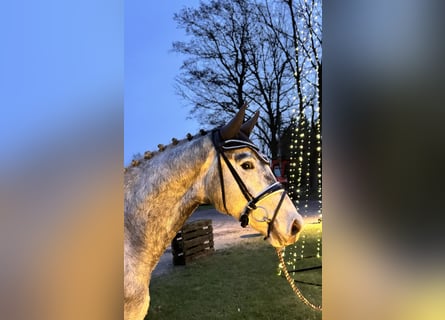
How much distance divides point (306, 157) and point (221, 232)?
0.59 m

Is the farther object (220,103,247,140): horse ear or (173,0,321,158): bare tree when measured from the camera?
(173,0,321,158): bare tree

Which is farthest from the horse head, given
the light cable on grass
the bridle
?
the light cable on grass

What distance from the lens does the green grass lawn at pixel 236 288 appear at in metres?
1.77

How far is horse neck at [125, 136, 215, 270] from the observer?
66.4 inches

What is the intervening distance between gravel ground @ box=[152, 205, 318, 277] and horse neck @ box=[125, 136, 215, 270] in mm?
60

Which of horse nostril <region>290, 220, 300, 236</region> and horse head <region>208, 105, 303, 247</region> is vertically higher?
horse head <region>208, 105, 303, 247</region>

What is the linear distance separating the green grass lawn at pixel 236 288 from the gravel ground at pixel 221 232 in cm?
3

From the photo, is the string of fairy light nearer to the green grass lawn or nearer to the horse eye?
the green grass lawn

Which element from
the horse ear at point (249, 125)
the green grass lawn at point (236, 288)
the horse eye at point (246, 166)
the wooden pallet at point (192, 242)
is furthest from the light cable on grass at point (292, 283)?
the horse ear at point (249, 125)

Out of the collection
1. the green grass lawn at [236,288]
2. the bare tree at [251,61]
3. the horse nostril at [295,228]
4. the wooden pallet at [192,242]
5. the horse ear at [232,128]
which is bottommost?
the green grass lawn at [236,288]

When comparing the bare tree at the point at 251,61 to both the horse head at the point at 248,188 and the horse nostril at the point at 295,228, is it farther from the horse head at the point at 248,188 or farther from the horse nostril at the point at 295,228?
the horse nostril at the point at 295,228
